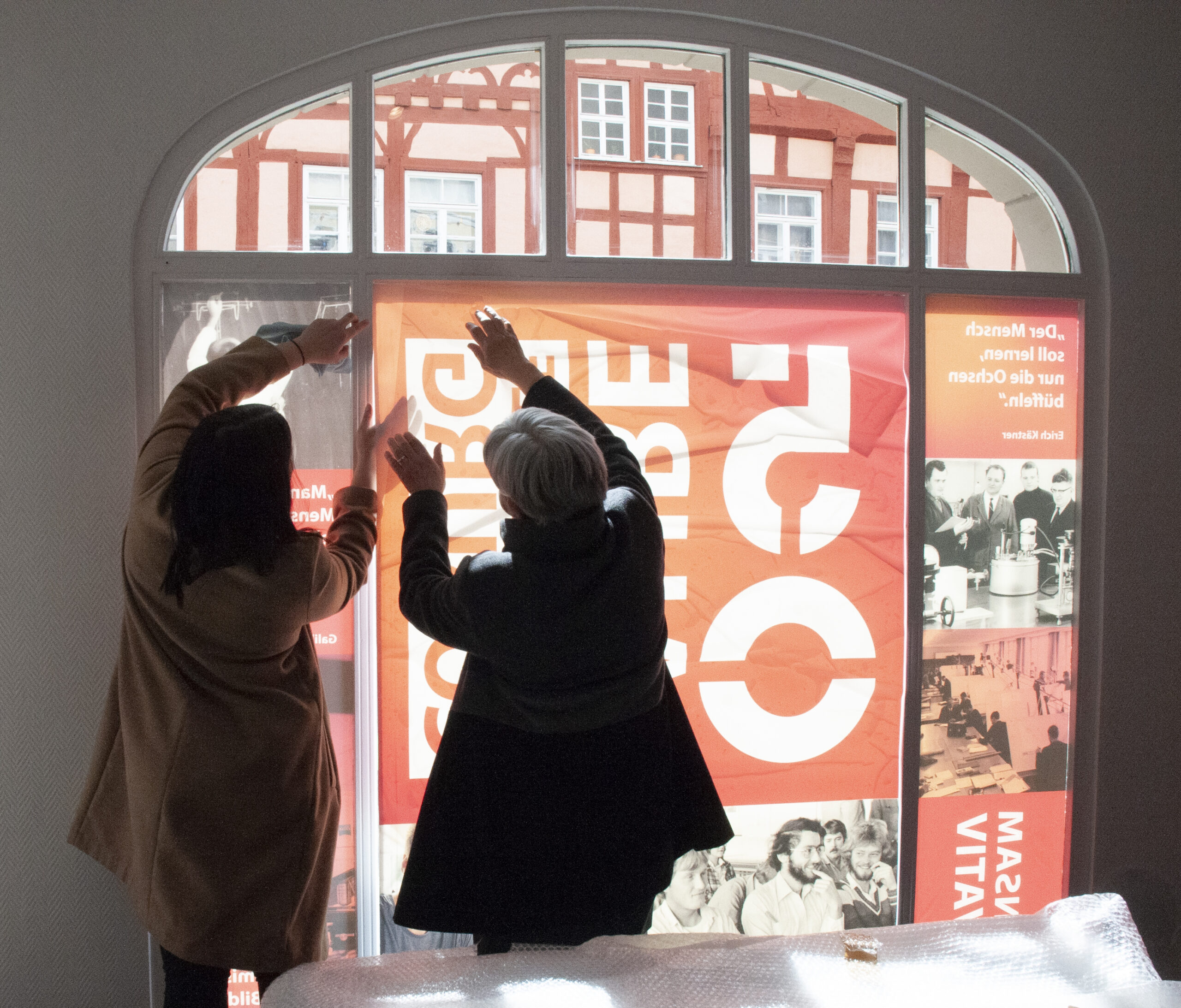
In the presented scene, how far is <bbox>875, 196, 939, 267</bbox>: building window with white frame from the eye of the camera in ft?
7.26

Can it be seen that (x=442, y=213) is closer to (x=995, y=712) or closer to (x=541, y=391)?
(x=541, y=391)

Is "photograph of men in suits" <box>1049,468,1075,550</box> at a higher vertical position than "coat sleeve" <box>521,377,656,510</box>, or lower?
lower

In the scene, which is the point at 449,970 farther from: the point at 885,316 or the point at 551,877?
the point at 885,316

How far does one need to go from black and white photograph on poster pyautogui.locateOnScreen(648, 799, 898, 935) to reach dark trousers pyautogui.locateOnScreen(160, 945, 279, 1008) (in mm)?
1070

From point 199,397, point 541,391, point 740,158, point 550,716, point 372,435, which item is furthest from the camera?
point 740,158

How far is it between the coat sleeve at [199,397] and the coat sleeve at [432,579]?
417 mm

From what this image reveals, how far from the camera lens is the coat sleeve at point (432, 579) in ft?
4.89

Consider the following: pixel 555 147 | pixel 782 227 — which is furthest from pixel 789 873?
pixel 555 147

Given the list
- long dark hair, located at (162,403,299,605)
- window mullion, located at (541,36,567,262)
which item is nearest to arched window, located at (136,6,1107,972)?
window mullion, located at (541,36,567,262)

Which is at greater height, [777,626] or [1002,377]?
[1002,377]

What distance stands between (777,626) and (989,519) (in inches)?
26.1

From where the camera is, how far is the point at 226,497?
1440 millimetres

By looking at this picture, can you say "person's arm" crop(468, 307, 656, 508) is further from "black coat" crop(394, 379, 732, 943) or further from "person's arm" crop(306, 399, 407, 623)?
"person's arm" crop(306, 399, 407, 623)

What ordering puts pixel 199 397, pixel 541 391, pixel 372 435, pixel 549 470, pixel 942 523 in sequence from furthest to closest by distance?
pixel 942 523, pixel 372 435, pixel 541 391, pixel 199 397, pixel 549 470
